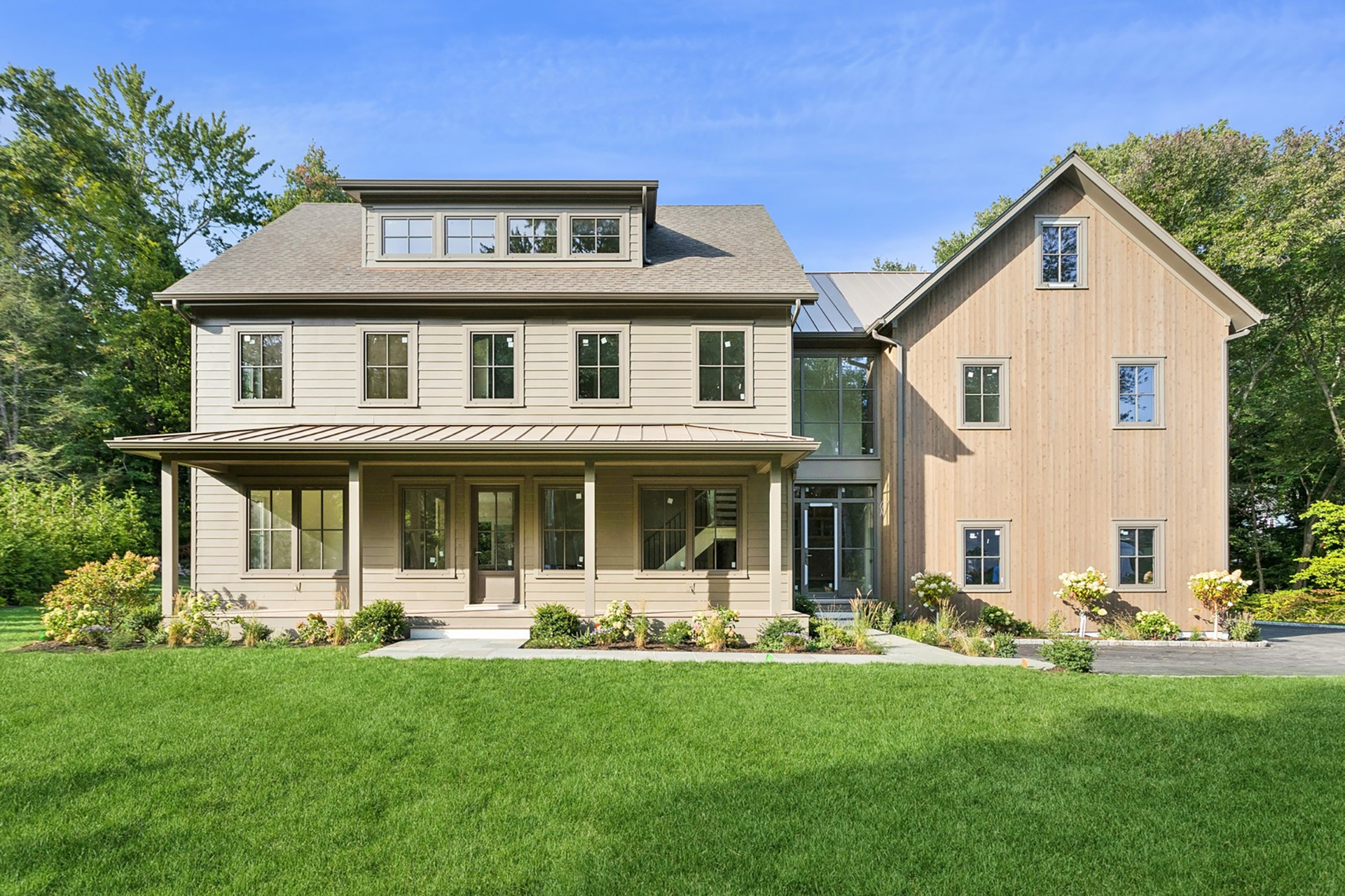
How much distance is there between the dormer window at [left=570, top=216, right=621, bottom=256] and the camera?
583 inches

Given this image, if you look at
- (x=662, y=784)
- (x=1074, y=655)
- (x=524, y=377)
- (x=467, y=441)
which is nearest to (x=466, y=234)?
(x=524, y=377)

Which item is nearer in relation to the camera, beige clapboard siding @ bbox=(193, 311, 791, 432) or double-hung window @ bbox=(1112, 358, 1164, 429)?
beige clapboard siding @ bbox=(193, 311, 791, 432)

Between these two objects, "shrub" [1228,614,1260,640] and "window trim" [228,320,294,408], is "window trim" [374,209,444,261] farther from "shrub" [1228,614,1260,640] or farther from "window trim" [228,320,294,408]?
"shrub" [1228,614,1260,640]

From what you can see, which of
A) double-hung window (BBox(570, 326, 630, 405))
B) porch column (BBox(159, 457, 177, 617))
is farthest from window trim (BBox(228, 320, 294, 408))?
double-hung window (BBox(570, 326, 630, 405))

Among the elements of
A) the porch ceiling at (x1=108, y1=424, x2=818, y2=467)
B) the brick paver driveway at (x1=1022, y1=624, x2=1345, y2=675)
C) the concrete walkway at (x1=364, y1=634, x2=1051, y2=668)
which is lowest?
the brick paver driveway at (x1=1022, y1=624, x2=1345, y2=675)

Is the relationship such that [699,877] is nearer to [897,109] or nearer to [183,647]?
[183,647]

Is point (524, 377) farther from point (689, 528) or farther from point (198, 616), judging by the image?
point (198, 616)

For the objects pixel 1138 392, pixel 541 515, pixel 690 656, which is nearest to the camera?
pixel 690 656

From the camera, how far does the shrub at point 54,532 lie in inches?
698

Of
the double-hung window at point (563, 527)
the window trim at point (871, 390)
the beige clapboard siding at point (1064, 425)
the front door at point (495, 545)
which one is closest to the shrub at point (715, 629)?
the double-hung window at point (563, 527)

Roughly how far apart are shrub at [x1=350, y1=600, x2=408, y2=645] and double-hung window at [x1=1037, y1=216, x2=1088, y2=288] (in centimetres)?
1436

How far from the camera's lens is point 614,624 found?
11742 millimetres

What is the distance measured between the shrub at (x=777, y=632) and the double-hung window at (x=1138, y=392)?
863cm

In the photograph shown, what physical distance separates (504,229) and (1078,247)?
1221 cm
